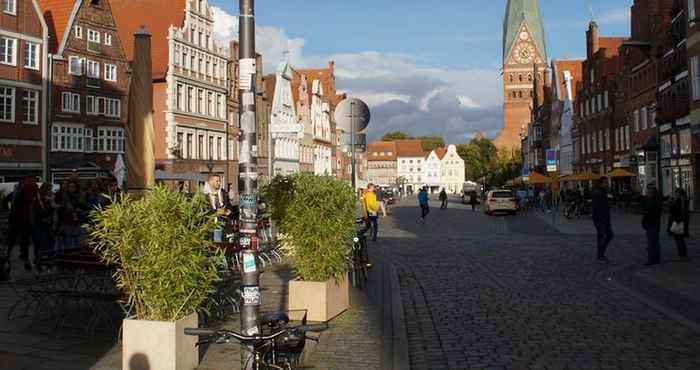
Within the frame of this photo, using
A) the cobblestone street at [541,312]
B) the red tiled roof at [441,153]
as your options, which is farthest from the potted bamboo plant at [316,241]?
the red tiled roof at [441,153]

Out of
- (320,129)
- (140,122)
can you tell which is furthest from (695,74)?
(320,129)

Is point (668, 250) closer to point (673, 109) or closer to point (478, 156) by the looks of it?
point (673, 109)

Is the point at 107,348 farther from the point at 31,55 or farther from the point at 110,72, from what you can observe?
the point at 110,72

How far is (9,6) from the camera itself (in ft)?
126

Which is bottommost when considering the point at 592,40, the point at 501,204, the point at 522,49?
the point at 501,204

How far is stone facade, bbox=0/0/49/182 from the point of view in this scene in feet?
125

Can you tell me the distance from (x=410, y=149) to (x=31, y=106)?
132m

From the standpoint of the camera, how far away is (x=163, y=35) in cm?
5438

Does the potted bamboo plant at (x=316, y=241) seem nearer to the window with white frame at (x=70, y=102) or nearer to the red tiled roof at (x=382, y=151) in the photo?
the window with white frame at (x=70, y=102)

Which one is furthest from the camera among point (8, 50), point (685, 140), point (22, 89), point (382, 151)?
point (382, 151)

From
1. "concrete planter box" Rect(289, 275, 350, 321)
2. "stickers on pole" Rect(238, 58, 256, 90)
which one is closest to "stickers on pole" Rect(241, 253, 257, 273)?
"stickers on pole" Rect(238, 58, 256, 90)

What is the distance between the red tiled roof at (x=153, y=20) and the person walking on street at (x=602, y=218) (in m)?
41.5

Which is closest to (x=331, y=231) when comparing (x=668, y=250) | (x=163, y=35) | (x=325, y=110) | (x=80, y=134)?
(x=668, y=250)

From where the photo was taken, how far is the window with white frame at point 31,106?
3970cm
